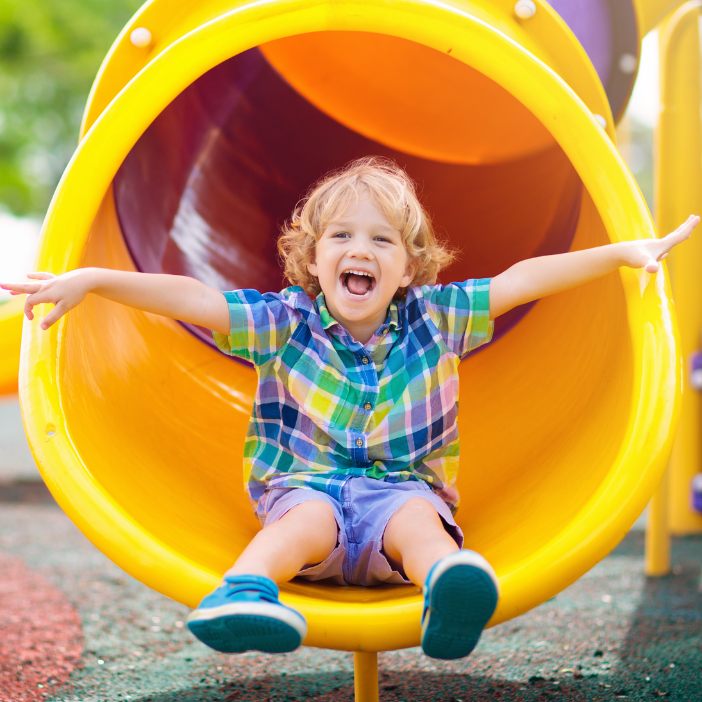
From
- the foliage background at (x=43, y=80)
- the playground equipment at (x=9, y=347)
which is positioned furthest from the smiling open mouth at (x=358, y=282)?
the foliage background at (x=43, y=80)

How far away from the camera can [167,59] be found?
5.16 feet

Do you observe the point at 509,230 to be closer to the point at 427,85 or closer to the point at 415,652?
the point at 427,85

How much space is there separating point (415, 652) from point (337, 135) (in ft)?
5.62

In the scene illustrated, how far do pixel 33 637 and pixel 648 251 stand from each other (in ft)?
5.60

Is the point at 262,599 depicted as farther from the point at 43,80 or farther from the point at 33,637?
the point at 43,80

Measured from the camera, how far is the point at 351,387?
5.05 ft

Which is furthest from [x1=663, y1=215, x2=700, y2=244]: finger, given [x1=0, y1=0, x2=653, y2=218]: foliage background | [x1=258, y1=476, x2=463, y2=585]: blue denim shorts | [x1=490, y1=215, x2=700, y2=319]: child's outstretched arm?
[x1=0, y1=0, x2=653, y2=218]: foliage background

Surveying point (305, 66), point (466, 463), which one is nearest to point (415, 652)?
point (466, 463)

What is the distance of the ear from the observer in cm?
167

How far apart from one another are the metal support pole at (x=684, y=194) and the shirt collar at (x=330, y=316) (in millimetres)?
1058

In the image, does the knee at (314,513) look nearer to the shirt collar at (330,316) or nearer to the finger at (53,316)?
the shirt collar at (330,316)

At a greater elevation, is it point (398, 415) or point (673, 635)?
point (398, 415)

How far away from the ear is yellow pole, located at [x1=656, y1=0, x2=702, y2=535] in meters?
1.05

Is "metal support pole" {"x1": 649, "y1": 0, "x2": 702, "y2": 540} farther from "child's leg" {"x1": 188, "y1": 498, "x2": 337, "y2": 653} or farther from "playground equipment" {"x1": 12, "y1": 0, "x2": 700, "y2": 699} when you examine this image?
"child's leg" {"x1": 188, "y1": 498, "x2": 337, "y2": 653}
